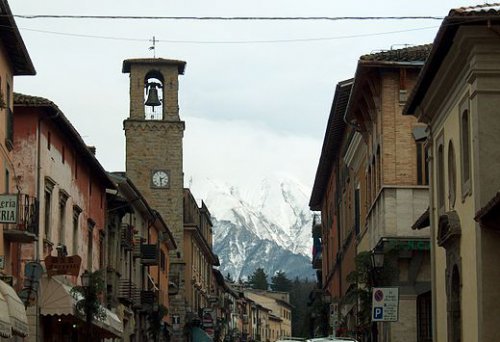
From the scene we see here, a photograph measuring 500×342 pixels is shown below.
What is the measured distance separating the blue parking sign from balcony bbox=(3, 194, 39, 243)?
31.1ft

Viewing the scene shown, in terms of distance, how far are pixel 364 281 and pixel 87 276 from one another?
8211 mm

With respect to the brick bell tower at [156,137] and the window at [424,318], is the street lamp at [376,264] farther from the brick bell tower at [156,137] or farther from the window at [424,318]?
the brick bell tower at [156,137]

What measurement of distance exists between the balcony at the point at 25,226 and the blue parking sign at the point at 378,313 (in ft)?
31.1

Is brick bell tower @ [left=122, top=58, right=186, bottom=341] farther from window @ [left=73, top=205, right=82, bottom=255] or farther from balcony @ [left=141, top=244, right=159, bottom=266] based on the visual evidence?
window @ [left=73, top=205, right=82, bottom=255]

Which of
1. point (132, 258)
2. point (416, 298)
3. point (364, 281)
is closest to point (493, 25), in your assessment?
point (364, 281)

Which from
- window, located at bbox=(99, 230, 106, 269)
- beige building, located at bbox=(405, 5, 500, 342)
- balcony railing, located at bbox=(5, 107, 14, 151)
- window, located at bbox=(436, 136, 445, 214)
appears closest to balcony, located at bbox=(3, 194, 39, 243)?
balcony railing, located at bbox=(5, 107, 14, 151)

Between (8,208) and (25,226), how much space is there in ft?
12.1

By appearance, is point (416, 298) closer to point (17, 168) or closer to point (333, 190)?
point (17, 168)

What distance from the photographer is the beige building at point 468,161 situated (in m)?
23.1

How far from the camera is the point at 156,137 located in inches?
3570

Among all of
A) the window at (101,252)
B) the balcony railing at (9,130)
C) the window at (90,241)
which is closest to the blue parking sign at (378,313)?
the balcony railing at (9,130)

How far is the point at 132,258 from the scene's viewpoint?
60.5 meters

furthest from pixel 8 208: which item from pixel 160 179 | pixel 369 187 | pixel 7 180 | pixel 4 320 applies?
pixel 160 179

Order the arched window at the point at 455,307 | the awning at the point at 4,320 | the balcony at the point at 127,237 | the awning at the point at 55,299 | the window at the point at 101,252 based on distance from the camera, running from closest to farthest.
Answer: the awning at the point at 4,320 → the arched window at the point at 455,307 → the awning at the point at 55,299 → the window at the point at 101,252 → the balcony at the point at 127,237
